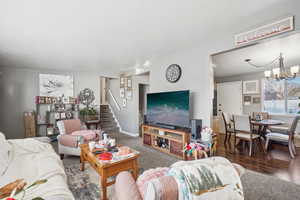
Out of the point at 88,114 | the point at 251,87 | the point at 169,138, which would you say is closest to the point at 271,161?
the point at 169,138

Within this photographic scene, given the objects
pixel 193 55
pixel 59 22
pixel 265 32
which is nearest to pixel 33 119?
pixel 59 22

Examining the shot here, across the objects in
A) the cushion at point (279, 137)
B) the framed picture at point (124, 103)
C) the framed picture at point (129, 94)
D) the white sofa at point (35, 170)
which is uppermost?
the framed picture at point (129, 94)

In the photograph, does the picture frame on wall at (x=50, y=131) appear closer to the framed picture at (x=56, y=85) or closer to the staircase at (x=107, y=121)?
the framed picture at (x=56, y=85)

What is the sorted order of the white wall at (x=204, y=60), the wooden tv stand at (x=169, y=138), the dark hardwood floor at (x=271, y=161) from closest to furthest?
the white wall at (x=204, y=60) → the dark hardwood floor at (x=271, y=161) → the wooden tv stand at (x=169, y=138)

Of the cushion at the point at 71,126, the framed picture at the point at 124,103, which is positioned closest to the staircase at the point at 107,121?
the framed picture at the point at 124,103

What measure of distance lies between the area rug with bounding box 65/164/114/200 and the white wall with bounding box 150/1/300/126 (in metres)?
2.13

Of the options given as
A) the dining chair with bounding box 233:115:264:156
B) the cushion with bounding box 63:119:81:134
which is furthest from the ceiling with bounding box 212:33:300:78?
the cushion with bounding box 63:119:81:134

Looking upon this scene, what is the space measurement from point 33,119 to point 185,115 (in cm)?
461

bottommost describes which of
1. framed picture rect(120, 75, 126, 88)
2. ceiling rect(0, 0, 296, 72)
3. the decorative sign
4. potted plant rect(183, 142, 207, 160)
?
potted plant rect(183, 142, 207, 160)

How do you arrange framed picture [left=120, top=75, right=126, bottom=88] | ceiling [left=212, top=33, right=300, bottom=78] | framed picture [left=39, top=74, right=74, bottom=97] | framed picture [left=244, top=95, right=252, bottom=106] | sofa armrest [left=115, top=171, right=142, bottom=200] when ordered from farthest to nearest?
framed picture [left=120, top=75, right=126, bottom=88], framed picture [left=244, top=95, right=252, bottom=106], framed picture [left=39, top=74, right=74, bottom=97], ceiling [left=212, top=33, right=300, bottom=78], sofa armrest [left=115, top=171, right=142, bottom=200]

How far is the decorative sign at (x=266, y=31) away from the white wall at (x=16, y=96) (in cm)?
567

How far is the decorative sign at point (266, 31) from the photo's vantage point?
5.82 feet

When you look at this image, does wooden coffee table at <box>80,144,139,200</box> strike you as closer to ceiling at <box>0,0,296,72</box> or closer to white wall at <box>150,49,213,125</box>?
white wall at <box>150,49,213,125</box>

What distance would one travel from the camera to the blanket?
0.69m
